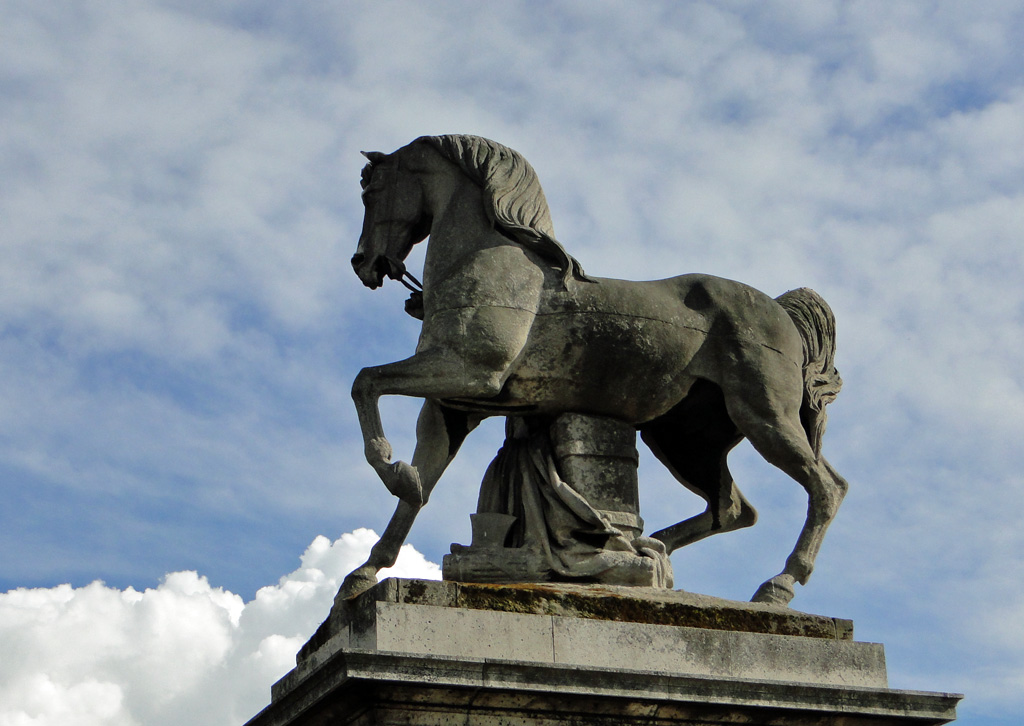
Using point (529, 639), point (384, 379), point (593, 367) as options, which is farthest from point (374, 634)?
point (593, 367)

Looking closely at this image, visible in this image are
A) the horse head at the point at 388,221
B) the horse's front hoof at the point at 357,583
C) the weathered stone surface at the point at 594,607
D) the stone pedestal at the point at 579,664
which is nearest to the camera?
the stone pedestal at the point at 579,664

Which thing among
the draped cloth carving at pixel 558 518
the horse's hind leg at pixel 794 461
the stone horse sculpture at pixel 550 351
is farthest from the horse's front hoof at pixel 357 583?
the horse's hind leg at pixel 794 461

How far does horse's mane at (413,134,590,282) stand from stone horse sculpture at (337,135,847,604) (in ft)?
0.03

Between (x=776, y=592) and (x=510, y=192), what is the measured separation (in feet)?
9.90

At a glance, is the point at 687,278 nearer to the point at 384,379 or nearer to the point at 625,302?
the point at 625,302

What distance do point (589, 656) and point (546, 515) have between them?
126 cm

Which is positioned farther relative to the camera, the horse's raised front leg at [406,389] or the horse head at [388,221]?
the horse head at [388,221]

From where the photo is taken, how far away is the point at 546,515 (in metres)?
9.43

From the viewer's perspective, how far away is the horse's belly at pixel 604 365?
9.47m

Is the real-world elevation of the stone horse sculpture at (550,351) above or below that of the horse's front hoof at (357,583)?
above

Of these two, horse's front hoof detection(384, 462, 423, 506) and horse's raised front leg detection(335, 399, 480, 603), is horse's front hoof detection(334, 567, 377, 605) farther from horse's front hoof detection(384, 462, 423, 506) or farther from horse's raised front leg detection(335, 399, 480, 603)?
horse's front hoof detection(384, 462, 423, 506)

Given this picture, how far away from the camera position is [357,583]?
902 centimetres

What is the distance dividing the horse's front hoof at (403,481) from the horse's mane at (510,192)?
63.3 inches

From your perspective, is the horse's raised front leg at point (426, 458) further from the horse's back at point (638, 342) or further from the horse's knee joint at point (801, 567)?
the horse's knee joint at point (801, 567)
